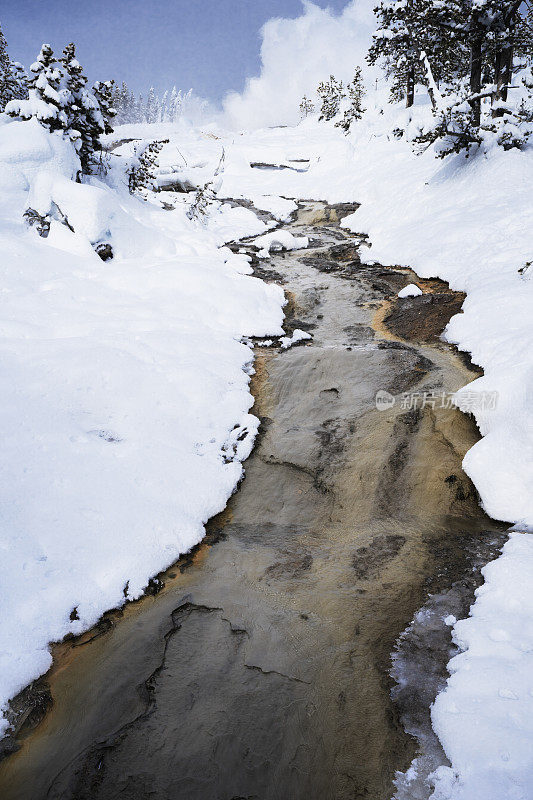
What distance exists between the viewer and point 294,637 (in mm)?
3189

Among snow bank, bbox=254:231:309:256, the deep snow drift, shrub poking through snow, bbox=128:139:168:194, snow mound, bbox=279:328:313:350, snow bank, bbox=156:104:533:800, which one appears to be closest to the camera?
snow bank, bbox=156:104:533:800

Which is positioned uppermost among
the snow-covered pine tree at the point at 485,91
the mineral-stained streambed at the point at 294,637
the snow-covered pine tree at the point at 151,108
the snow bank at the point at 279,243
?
the snow-covered pine tree at the point at 151,108

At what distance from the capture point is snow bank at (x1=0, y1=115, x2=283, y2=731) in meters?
3.65

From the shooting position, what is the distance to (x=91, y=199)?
33.0ft

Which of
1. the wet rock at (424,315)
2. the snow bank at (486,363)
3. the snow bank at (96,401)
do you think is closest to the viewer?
the snow bank at (486,363)

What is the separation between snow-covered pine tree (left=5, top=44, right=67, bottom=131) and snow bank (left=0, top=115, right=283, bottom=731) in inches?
30.1

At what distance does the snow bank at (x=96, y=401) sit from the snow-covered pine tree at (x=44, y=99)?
76 cm

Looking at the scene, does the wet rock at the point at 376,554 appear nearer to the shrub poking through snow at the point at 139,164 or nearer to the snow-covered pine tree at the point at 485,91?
the snow-covered pine tree at the point at 485,91

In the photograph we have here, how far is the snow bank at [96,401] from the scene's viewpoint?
365cm

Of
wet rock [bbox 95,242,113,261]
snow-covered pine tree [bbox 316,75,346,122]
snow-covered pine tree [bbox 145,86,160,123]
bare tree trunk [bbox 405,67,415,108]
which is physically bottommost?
wet rock [bbox 95,242,113,261]

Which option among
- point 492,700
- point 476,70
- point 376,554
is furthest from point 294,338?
point 476,70

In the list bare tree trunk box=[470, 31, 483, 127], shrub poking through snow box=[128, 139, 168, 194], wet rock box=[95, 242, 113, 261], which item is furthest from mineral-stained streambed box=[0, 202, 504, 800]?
shrub poking through snow box=[128, 139, 168, 194]

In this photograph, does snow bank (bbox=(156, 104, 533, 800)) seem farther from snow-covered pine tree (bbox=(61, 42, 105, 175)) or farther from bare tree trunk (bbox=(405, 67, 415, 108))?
snow-covered pine tree (bbox=(61, 42, 105, 175))

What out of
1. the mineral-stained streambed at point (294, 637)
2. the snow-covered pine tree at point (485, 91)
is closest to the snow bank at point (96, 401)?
the mineral-stained streambed at point (294, 637)
